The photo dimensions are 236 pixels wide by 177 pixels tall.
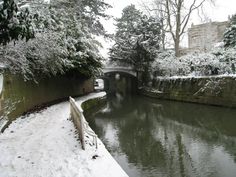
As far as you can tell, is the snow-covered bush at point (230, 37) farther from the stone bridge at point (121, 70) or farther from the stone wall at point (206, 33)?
the stone wall at point (206, 33)

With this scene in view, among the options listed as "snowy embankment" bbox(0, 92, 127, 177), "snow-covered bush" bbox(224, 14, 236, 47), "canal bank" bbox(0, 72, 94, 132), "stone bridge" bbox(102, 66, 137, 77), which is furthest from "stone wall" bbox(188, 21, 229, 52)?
"snowy embankment" bbox(0, 92, 127, 177)

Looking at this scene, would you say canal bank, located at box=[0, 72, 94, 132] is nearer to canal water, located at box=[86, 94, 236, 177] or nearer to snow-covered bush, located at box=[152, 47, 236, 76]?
canal water, located at box=[86, 94, 236, 177]

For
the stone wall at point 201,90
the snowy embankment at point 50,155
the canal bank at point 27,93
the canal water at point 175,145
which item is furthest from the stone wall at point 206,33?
the snowy embankment at point 50,155

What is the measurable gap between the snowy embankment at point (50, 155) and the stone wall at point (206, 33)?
30.5 meters

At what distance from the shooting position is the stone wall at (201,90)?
1367 centimetres

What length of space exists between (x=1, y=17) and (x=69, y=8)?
14.0 feet

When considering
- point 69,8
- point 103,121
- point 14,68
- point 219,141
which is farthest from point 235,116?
point 14,68

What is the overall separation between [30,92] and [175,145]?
6.53 meters

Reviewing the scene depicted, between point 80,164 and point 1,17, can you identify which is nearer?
point 1,17

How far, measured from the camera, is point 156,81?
2462 cm

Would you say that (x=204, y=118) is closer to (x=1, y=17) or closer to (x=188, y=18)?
(x=1, y=17)

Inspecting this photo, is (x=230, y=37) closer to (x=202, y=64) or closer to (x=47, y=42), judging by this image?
(x=202, y=64)

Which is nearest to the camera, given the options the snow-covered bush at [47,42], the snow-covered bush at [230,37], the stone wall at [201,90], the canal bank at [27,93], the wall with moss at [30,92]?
the snow-covered bush at [47,42]

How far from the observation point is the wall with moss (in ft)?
26.9
